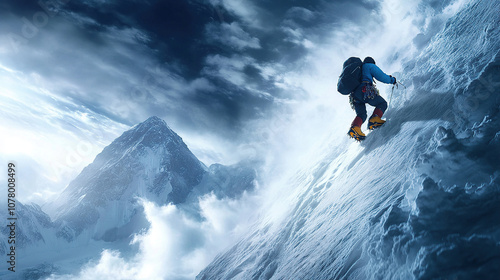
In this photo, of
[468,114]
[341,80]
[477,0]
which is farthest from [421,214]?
[477,0]

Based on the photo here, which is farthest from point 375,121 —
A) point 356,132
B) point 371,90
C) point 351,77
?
point 351,77

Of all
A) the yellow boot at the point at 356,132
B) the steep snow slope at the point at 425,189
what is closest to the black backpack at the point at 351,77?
the yellow boot at the point at 356,132

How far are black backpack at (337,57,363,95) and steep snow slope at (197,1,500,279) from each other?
1958 millimetres

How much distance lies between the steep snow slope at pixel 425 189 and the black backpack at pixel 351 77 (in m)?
1.96

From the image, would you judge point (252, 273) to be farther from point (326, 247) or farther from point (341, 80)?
point (341, 80)

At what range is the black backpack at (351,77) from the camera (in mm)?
8250

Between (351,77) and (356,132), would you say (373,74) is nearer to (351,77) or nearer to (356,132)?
(351,77)

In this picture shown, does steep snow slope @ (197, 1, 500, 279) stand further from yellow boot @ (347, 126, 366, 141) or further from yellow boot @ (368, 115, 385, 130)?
yellow boot @ (347, 126, 366, 141)

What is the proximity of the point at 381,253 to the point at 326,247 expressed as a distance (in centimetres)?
264

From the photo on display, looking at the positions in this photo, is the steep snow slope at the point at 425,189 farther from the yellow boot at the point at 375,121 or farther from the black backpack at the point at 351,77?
the black backpack at the point at 351,77

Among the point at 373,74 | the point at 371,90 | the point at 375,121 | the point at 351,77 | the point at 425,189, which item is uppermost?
the point at 351,77

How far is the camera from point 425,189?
3969 mm

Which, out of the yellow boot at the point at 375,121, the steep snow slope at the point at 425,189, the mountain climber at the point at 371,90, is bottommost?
the steep snow slope at the point at 425,189

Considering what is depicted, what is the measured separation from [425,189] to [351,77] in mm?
5181
